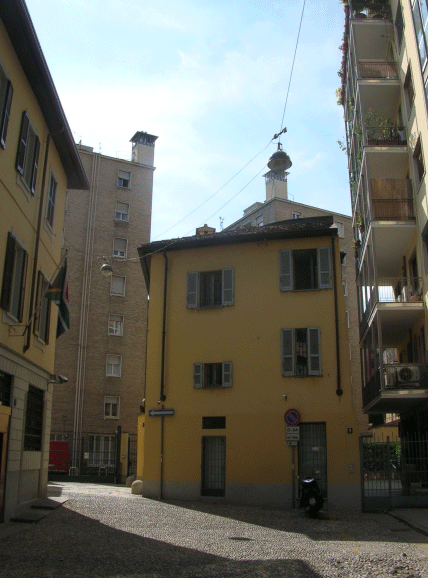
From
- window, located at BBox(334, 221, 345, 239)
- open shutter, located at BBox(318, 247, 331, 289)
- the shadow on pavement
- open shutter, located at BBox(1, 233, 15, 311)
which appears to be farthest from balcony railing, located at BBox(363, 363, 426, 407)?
window, located at BBox(334, 221, 345, 239)

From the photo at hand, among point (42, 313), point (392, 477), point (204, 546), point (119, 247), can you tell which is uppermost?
point (119, 247)

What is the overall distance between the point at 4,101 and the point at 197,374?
10720mm

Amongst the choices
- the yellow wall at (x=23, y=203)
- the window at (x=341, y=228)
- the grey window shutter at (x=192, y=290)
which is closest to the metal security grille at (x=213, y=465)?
the grey window shutter at (x=192, y=290)

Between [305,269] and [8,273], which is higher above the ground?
[305,269]

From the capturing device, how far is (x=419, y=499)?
56.4 ft

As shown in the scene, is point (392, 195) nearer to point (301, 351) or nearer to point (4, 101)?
point (301, 351)

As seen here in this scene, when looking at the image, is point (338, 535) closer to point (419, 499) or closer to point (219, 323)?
point (419, 499)

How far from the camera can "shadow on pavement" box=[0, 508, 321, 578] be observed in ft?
24.9

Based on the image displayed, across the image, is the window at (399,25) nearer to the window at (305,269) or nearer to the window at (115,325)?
the window at (305,269)

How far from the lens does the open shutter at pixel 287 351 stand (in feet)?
61.3

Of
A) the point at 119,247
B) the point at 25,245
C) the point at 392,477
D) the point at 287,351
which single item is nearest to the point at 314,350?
the point at 287,351

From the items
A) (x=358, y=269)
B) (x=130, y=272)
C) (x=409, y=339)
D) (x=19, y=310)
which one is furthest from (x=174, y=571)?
(x=130, y=272)

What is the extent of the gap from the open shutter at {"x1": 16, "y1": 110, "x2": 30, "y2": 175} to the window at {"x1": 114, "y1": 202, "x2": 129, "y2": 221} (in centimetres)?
2786

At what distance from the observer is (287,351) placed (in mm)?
18844
